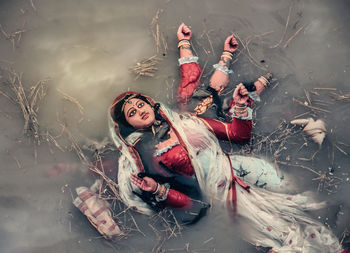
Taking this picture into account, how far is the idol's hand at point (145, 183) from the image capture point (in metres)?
3.09

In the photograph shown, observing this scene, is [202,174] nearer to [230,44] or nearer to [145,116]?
[145,116]

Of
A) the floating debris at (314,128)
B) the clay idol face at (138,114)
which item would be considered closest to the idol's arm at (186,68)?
the clay idol face at (138,114)

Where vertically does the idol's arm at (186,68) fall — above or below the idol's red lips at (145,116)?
above

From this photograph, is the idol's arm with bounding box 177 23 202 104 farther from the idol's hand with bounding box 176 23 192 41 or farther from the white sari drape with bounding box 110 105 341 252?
the white sari drape with bounding box 110 105 341 252

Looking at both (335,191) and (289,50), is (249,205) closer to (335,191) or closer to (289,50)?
(335,191)

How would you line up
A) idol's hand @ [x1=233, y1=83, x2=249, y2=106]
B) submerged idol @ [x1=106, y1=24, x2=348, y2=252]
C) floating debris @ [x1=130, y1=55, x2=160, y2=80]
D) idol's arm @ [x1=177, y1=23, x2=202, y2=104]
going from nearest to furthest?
idol's hand @ [x1=233, y1=83, x2=249, y2=106] < submerged idol @ [x1=106, y1=24, x2=348, y2=252] < idol's arm @ [x1=177, y1=23, x2=202, y2=104] < floating debris @ [x1=130, y1=55, x2=160, y2=80]

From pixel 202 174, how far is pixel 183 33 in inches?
65.0

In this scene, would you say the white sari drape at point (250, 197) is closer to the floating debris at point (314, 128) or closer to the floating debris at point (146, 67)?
the floating debris at point (146, 67)

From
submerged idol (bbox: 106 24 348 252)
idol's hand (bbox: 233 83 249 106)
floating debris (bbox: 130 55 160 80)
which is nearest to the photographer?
idol's hand (bbox: 233 83 249 106)

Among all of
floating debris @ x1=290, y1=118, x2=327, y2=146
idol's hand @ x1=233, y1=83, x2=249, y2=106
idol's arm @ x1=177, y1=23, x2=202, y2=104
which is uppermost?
idol's arm @ x1=177, y1=23, x2=202, y2=104

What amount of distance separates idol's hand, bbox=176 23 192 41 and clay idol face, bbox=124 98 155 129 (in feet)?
3.11

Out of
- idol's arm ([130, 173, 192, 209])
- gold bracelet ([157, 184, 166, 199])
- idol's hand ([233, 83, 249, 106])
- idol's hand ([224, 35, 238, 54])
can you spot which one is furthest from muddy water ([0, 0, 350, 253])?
idol's hand ([233, 83, 249, 106])

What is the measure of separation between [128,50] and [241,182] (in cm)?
206

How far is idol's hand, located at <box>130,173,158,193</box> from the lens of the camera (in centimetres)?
309
